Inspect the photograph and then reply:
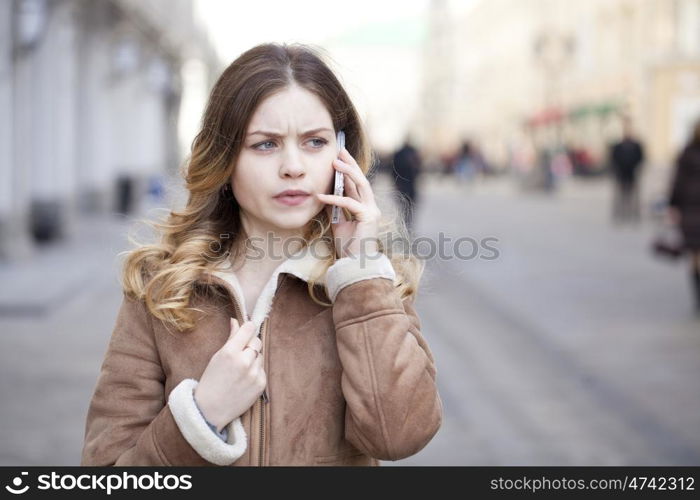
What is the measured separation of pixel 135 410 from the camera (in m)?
2.16

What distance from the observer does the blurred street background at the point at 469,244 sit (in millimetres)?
6391

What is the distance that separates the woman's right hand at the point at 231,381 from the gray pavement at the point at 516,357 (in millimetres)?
666

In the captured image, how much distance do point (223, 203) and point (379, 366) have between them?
21.8 inches

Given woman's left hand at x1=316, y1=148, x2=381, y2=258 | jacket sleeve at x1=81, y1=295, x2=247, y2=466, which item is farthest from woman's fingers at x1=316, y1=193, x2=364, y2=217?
jacket sleeve at x1=81, y1=295, x2=247, y2=466

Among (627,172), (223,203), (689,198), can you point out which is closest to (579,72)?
(627,172)

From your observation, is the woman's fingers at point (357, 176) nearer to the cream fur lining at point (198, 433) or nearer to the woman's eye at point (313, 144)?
the woman's eye at point (313, 144)

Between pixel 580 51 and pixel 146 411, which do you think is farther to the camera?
pixel 580 51

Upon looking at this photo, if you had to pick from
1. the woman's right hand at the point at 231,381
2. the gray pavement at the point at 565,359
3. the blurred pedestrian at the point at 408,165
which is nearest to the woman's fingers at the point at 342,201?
the woman's right hand at the point at 231,381

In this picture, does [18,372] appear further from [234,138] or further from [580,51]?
[580,51]
